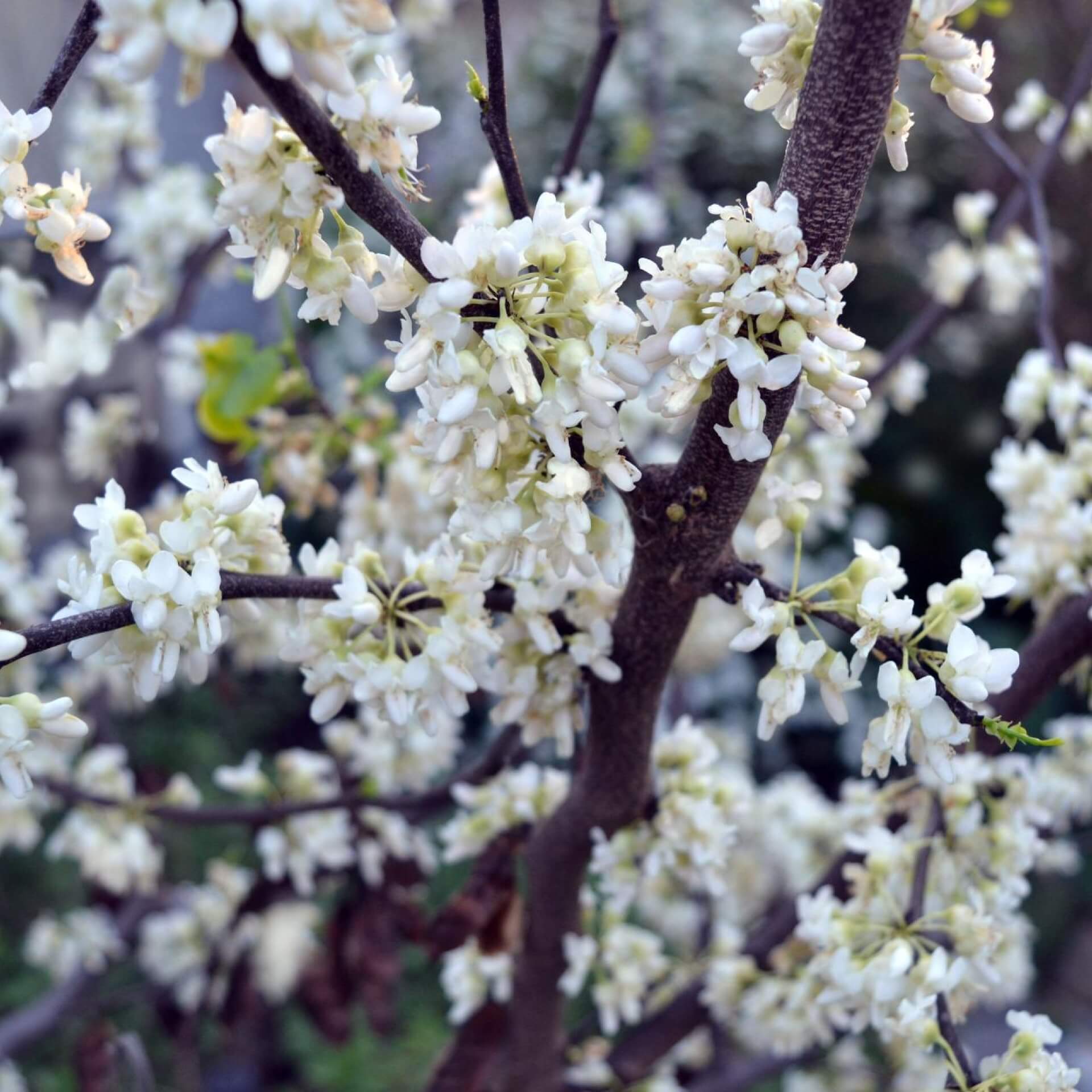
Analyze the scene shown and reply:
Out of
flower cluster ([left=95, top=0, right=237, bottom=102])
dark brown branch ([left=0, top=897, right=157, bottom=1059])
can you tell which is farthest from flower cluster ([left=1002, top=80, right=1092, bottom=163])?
dark brown branch ([left=0, top=897, right=157, bottom=1059])

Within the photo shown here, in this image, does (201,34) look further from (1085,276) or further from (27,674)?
(1085,276)

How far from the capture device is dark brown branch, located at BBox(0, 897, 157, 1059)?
171 centimetres

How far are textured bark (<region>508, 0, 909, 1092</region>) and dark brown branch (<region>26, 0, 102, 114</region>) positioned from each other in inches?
15.9

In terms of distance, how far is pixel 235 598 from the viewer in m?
0.65

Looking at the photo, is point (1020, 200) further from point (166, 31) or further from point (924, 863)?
point (166, 31)

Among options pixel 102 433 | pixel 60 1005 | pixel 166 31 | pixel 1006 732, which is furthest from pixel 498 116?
pixel 60 1005

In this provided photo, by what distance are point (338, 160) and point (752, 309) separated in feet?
0.70

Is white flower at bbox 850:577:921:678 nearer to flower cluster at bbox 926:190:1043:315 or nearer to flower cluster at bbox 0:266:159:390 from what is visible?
flower cluster at bbox 0:266:159:390

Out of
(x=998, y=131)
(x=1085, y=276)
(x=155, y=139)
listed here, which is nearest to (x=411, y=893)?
(x=155, y=139)

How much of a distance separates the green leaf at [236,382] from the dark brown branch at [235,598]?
0.47 metres

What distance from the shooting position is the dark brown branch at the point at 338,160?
465mm

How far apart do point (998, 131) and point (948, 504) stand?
119 cm

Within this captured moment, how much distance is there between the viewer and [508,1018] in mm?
1133

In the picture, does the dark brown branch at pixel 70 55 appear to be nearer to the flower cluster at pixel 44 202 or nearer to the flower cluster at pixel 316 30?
the flower cluster at pixel 44 202
